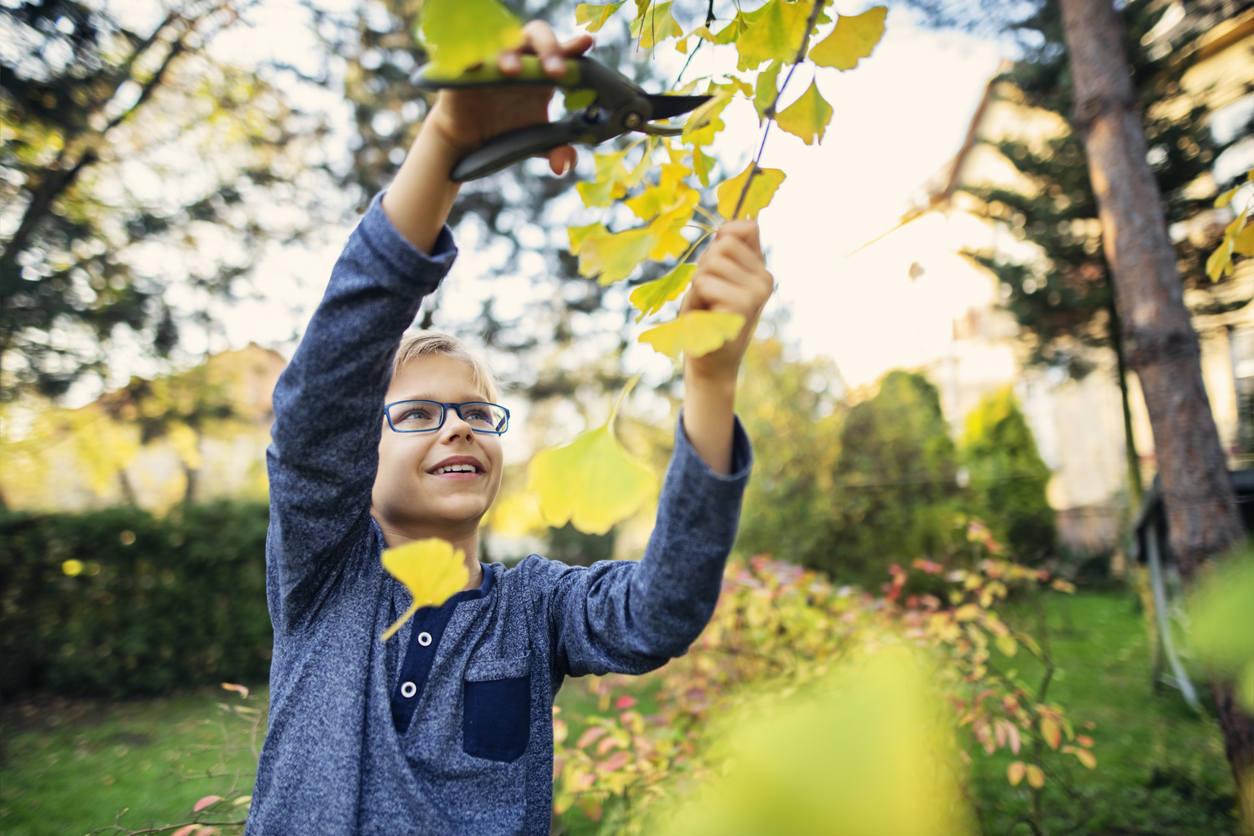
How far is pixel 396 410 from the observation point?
115cm

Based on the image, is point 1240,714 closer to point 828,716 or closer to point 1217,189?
point 828,716

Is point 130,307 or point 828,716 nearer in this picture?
point 828,716

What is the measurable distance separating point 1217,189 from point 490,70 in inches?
287

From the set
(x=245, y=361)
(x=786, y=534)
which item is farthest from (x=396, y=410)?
(x=245, y=361)

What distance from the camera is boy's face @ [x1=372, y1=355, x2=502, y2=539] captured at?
1.11 m

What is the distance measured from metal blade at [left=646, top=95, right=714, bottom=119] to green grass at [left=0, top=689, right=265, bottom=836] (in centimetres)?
209

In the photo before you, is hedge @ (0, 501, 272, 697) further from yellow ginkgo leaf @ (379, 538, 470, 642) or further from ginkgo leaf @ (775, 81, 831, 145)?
ginkgo leaf @ (775, 81, 831, 145)

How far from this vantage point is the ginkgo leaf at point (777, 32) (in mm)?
725

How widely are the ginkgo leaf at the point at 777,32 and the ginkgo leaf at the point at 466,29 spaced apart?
439mm

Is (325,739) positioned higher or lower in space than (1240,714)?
higher

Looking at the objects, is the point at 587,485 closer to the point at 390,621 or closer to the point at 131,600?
the point at 390,621

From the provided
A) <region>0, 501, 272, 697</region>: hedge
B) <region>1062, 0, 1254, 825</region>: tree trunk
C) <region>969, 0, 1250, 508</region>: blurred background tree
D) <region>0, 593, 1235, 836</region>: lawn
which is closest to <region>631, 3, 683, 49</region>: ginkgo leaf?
<region>0, 593, 1235, 836</region>: lawn

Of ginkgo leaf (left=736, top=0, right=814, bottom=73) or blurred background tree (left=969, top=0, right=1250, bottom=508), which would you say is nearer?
ginkgo leaf (left=736, top=0, right=814, bottom=73)

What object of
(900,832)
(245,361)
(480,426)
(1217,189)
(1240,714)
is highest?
(1217,189)
